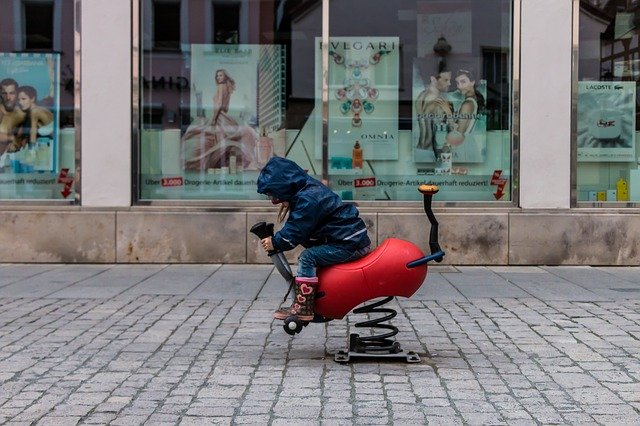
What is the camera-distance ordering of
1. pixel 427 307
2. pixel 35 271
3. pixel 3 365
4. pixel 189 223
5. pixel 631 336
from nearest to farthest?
pixel 3 365
pixel 631 336
pixel 427 307
pixel 35 271
pixel 189 223

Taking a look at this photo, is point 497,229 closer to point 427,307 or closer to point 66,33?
point 427,307

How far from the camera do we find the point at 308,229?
5.85m

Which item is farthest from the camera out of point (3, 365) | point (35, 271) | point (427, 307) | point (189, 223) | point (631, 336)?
point (189, 223)

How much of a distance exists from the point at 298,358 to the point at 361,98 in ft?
20.4

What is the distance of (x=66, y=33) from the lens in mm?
11602

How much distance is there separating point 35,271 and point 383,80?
4990mm

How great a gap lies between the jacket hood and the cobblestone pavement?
1130 mm

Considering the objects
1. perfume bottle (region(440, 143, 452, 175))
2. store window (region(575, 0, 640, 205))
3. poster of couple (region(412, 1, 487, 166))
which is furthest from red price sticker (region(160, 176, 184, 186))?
store window (region(575, 0, 640, 205))

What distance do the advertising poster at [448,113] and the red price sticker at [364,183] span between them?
705 mm

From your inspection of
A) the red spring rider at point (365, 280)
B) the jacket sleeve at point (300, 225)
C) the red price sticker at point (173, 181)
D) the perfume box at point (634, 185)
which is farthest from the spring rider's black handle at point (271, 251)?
the perfume box at point (634, 185)

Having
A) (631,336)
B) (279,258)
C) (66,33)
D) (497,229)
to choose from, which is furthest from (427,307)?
(66,33)

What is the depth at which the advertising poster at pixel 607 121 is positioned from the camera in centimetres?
1160

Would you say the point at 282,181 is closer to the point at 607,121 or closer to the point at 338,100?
the point at 338,100

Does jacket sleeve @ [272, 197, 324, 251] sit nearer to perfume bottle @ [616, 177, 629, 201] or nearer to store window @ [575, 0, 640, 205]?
store window @ [575, 0, 640, 205]
